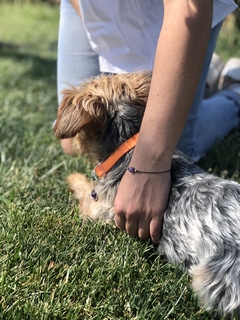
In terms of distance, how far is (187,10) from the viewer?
229 centimetres

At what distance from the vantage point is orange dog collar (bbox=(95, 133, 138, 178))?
2.80 meters

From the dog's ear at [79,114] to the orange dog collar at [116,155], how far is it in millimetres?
206

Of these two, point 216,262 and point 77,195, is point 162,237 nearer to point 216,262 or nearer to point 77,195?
point 216,262

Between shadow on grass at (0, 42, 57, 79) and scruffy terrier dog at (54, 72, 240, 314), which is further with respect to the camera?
shadow on grass at (0, 42, 57, 79)

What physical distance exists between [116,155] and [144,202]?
498 millimetres

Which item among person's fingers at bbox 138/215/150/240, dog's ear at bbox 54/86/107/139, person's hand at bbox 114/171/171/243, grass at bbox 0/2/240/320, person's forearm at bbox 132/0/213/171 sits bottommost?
grass at bbox 0/2/240/320

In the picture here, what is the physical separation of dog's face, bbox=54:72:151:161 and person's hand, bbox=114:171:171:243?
47 centimetres

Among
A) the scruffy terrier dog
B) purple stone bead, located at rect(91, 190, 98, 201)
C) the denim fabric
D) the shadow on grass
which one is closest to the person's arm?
the scruffy terrier dog

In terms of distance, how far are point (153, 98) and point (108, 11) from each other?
1178 mm

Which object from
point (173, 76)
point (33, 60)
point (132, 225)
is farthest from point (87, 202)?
point (33, 60)

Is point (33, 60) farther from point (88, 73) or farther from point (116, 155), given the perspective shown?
point (116, 155)

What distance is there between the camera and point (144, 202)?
8.14 feet

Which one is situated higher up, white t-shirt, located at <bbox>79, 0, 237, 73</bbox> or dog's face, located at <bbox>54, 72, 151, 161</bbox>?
white t-shirt, located at <bbox>79, 0, 237, 73</bbox>

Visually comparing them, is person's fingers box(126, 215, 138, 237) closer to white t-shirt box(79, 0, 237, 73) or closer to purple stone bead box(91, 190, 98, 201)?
purple stone bead box(91, 190, 98, 201)
